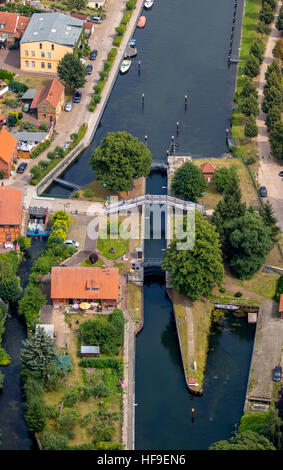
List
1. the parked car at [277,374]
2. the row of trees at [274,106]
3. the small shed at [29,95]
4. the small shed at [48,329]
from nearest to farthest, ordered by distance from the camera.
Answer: the parked car at [277,374]
the small shed at [48,329]
the row of trees at [274,106]
the small shed at [29,95]

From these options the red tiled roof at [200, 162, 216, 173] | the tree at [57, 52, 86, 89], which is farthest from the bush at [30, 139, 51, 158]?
the red tiled roof at [200, 162, 216, 173]

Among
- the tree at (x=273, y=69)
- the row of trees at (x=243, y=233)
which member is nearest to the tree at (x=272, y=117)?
the tree at (x=273, y=69)

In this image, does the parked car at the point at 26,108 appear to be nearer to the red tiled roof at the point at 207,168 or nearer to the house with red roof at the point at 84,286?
the red tiled roof at the point at 207,168

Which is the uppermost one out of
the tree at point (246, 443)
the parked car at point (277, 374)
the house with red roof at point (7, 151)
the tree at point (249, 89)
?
the tree at point (249, 89)

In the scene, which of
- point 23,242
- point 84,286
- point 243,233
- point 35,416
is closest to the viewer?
point 35,416

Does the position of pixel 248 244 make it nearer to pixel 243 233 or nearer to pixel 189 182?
pixel 243 233

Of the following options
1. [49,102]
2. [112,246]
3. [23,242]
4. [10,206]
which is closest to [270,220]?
[112,246]

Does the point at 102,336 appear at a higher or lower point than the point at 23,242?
lower
